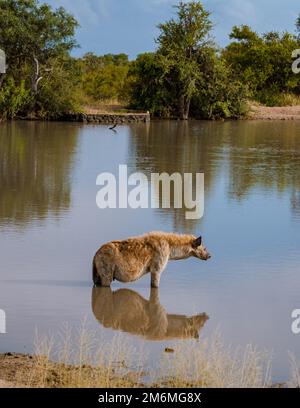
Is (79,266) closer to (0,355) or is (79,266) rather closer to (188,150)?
(0,355)

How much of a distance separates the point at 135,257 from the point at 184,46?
37.3 m

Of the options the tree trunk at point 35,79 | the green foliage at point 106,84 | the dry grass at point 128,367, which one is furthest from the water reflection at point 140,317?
the green foliage at point 106,84

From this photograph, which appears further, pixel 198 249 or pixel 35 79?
pixel 35 79

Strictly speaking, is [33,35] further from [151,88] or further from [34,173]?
[34,173]

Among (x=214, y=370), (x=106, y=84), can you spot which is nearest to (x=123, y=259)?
(x=214, y=370)

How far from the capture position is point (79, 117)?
3959 cm

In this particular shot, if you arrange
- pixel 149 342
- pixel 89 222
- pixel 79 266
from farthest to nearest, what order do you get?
pixel 89 222 → pixel 79 266 → pixel 149 342

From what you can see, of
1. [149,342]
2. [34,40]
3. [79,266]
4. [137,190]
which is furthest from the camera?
[34,40]

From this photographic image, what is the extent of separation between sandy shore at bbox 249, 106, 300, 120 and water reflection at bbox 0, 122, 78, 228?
56.5ft

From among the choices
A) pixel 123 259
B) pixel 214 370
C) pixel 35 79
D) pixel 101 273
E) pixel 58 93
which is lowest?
pixel 214 370

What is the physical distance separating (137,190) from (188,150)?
8955 mm

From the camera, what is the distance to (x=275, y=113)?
48344 millimetres
